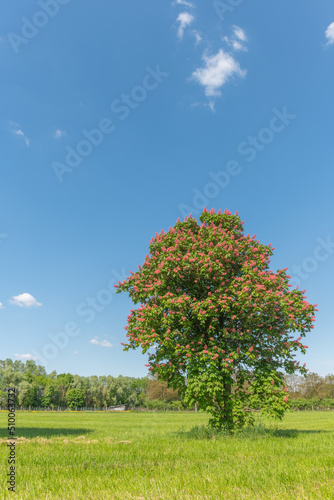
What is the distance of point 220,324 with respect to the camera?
17109 millimetres

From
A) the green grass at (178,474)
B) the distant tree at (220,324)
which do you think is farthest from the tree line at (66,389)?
the green grass at (178,474)

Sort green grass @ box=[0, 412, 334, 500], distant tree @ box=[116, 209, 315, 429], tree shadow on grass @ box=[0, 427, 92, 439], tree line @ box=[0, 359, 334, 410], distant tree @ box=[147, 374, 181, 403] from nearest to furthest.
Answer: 1. green grass @ box=[0, 412, 334, 500]
2. distant tree @ box=[116, 209, 315, 429]
3. tree shadow on grass @ box=[0, 427, 92, 439]
4. distant tree @ box=[147, 374, 181, 403]
5. tree line @ box=[0, 359, 334, 410]

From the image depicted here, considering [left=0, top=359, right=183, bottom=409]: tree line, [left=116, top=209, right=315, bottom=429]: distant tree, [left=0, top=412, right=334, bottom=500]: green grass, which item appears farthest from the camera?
[left=0, top=359, right=183, bottom=409]: tree line

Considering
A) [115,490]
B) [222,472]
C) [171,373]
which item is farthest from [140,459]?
[171,373]

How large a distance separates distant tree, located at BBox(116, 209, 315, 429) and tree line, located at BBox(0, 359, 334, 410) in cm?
9605

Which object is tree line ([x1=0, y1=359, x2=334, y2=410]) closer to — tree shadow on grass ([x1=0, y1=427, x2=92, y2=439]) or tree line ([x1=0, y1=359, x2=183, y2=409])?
tree line ([x1=0, y1=359, x2=183, y2=409])

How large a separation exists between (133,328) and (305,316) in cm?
848

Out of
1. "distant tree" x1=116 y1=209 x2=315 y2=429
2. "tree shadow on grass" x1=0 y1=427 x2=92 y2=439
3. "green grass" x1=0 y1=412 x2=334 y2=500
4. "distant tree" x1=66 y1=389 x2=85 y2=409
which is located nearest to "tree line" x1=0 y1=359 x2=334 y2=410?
"distant tree" x1=66 y1=389 x2=85 y2=409

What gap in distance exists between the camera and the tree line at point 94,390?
116456mm

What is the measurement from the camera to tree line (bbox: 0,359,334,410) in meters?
116

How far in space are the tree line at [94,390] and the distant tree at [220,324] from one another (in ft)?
315

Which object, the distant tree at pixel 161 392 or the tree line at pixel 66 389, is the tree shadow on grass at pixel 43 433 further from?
the tree line at pixel 66 389

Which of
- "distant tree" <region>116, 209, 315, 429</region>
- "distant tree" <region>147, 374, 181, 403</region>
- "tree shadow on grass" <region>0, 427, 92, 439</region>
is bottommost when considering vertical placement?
"distant tree" <region>147, 374, 181, 403</region>

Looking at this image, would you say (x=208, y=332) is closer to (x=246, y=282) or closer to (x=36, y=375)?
(x=246, y=282)
